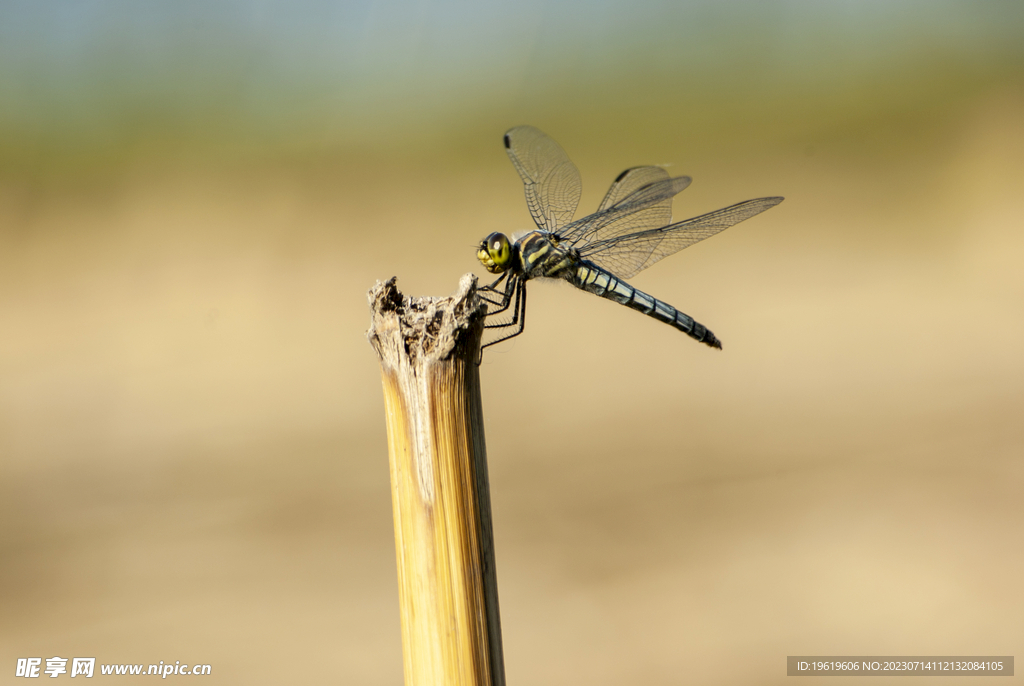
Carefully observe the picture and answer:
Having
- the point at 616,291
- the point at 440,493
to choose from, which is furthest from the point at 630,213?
the point at 440,493

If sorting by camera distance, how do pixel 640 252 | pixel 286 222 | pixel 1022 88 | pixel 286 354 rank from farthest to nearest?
pixel 1022 88
pixel 286 222
pixel 286 354
pixel 640 252

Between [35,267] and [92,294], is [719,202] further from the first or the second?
[35,267]

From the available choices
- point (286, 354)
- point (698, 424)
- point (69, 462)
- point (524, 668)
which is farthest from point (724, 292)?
point (69, 462)

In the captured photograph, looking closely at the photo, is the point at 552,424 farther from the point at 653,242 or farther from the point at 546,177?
the point at 546,177

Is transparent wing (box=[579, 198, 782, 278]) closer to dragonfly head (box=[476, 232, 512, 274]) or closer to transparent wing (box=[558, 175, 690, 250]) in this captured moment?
transparent wing (box=[558, 175, 690, 250])

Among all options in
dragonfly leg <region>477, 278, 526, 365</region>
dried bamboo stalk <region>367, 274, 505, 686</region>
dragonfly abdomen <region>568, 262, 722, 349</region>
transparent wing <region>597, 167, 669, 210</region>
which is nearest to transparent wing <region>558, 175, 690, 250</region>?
transparent wing <region>597, 167, 669, 210</region>

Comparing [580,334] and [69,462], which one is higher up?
[580,334]

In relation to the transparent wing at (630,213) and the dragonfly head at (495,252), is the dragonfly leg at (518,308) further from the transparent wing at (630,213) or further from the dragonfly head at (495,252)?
the transparent wing at (630,213)
